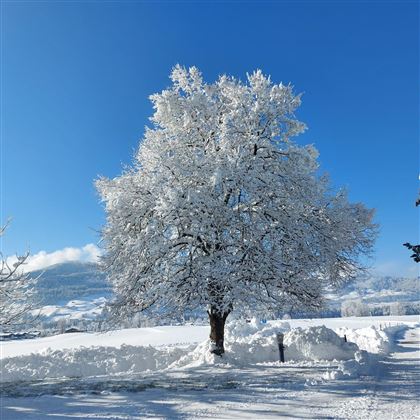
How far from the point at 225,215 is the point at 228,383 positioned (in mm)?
6106

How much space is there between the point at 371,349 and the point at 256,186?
42.3ft

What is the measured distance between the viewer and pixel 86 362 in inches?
741

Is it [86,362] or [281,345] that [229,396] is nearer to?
[281,345]

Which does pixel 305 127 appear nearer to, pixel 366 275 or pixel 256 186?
pixel 256 186

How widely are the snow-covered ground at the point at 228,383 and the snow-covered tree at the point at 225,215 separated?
2.21 meters

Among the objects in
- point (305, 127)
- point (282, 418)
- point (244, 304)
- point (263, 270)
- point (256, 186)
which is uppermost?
point (305, 127)

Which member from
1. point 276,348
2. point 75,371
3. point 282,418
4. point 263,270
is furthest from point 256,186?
point 75,371

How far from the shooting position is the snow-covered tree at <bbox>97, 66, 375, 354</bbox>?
50.6 feet

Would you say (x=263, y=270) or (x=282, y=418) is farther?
(x=263, y=270)

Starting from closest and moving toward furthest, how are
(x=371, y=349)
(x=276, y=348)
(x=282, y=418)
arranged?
(x=282, y=418) < (x=276, y=348) < (x=371, y=349)

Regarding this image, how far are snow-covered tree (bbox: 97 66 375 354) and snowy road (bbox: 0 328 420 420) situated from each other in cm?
308

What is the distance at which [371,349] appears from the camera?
73.2 ft

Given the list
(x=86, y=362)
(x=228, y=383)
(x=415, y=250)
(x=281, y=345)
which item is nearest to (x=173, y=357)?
(x=86, y=362)

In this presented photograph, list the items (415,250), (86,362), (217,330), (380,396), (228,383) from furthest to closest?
(86,362)
(217,330)
(228,383)
(380,396)
(415,250)
